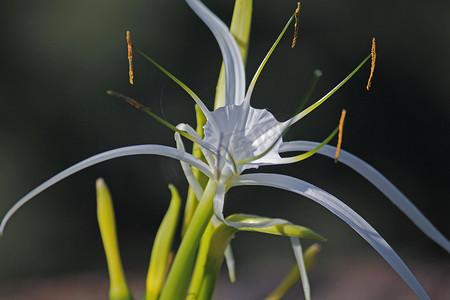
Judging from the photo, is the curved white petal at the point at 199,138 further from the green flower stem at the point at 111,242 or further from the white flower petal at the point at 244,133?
the green flower stem at the point at 111,242

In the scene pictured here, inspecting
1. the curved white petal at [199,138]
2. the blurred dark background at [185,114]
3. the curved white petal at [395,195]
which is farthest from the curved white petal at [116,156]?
the blurred dark background at [185,114]

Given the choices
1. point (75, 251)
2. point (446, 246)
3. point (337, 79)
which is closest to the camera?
point (446, 246)

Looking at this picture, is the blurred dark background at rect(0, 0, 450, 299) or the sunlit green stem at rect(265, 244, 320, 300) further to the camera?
the blurred dark background at rect(0, 0, 450, 299)

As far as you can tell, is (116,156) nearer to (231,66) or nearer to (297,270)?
(231,66)

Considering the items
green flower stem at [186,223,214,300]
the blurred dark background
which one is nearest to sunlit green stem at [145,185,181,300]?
green flower stem at [186,223,214,300]

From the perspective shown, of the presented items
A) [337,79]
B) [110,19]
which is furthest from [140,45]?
[337,79]

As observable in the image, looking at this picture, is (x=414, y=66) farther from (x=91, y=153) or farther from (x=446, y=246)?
(x=446, y=246)

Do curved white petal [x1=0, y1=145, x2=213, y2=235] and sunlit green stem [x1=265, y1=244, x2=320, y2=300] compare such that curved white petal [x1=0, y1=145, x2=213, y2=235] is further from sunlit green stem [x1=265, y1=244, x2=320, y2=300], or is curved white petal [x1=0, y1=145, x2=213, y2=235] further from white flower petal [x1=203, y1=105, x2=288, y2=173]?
sunlit green stem [x1=265, y1=244, x2=320, y2=300]
